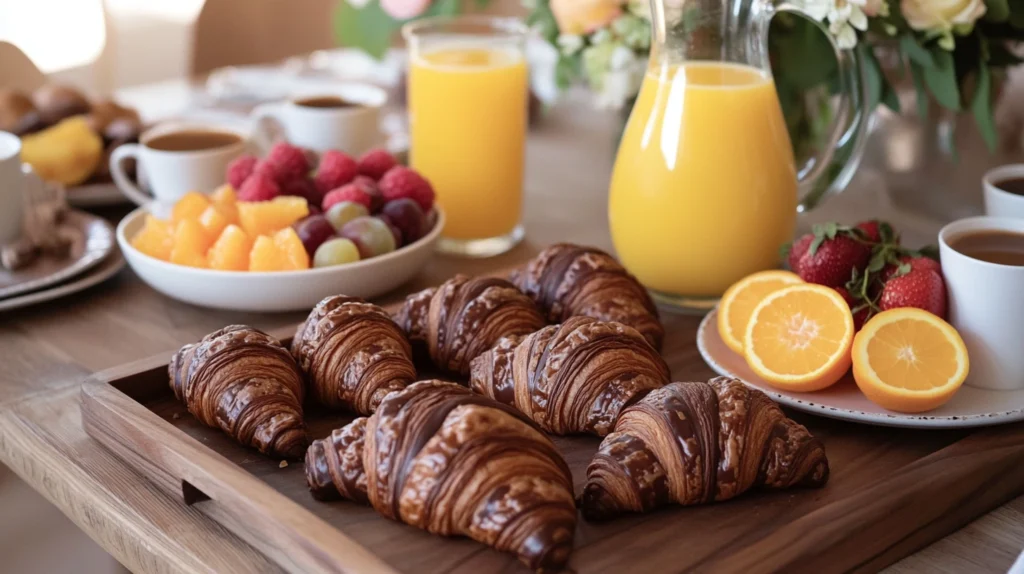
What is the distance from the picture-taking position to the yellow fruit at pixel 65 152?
1412 mm

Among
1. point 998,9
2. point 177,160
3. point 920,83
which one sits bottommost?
point 177,160

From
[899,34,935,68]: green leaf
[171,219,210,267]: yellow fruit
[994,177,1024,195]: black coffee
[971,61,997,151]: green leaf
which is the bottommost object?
[171,219,210,267]: yellow fruit

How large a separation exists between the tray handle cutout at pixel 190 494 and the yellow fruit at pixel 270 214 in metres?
0.41

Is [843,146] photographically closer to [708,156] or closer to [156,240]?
[708,156]

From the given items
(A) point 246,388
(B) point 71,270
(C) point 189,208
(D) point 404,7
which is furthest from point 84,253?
(D) point 404,7

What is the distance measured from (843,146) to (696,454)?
23.0 inches

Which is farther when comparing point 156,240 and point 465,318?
point 156,240

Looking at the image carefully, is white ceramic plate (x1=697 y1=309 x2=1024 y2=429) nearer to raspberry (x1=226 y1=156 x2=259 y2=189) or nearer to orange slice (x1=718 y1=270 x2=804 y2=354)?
orange slice (x1=718 y1=270 x2=804 y2=354)

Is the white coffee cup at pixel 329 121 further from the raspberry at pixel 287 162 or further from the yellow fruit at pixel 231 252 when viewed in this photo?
the yellow fruit at pixel 231 252

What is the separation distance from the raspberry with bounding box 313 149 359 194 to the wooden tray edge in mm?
373

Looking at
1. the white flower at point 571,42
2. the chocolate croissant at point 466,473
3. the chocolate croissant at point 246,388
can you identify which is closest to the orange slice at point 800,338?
the chocolate croissant at point 466,473

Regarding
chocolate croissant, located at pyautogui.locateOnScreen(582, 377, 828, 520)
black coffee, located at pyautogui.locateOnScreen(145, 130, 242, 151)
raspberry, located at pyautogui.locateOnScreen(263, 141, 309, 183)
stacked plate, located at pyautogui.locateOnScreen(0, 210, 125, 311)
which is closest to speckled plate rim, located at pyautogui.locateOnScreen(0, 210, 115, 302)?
stacked plate, located at pyautogui.locateOnScreen(0, 210, 125, 311)

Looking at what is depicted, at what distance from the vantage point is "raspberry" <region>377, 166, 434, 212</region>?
4.00 feet

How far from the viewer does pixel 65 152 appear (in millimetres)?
1422
